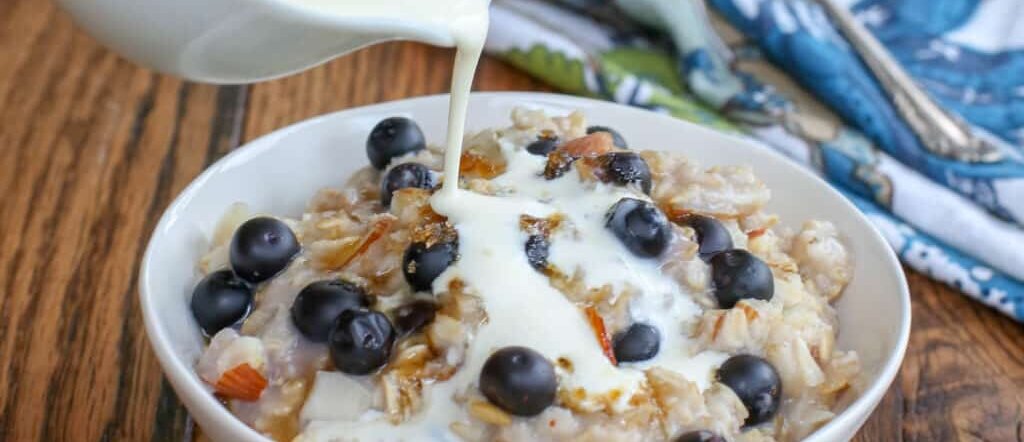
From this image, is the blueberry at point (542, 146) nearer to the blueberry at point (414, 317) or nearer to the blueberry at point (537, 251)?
the blueberry at point (537, 251)

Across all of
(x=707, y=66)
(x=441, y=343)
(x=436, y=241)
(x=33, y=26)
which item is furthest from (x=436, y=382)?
(x=33, y=26)

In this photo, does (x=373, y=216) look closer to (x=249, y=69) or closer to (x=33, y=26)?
(x=249, y=69)

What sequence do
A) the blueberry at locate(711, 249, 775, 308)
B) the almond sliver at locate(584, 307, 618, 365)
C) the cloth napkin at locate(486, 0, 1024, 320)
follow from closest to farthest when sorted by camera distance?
the almond sliver at locate(584, 307, 618, 365) → the blueberry at locate(711, 249, 775, 308) → the cloth napkin at locate(486, 0, 1024, 320)

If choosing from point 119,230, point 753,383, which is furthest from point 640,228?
point 119,230

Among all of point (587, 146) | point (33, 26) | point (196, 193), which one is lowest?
point (33, 26)

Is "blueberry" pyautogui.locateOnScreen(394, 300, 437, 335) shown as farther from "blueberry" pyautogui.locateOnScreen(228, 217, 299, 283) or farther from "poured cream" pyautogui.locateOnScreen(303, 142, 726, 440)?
"blueberry" pyautogui.locateOnScreen(228, 217, 299, 283)

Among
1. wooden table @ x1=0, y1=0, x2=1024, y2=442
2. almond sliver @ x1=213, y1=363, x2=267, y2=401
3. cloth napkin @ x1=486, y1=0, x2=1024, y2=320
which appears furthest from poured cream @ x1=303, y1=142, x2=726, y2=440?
cloth napkin @ x1=486, y1=0, x2=1024, y2=320
